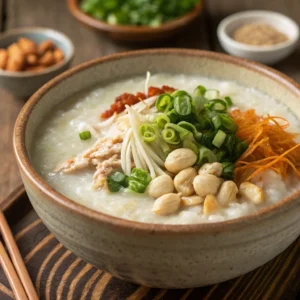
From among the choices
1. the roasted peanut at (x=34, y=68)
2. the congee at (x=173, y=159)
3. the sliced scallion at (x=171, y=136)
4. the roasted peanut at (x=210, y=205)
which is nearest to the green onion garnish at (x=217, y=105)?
the congee at (x=173, y=159)

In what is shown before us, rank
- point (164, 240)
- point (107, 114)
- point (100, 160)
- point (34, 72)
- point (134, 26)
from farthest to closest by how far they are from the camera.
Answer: point (134, 26) → point (34, 72) → point (107, 114) → point (100, 160) → point (164, 240)

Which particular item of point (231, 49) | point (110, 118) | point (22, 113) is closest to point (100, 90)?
point (110, 118)

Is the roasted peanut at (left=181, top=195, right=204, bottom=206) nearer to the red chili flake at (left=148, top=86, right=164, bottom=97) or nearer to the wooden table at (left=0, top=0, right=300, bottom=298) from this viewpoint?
the red chili flake at (left=148, top=86, right=164, bottom=97)

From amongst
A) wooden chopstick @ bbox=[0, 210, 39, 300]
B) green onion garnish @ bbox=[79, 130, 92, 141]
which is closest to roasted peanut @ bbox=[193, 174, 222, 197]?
green onion garnish @ bbox=[79, 130, 92, 141]

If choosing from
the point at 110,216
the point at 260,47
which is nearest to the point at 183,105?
the point at 110,216

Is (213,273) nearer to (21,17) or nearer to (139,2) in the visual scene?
(139,2)

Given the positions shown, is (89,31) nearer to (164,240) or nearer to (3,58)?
(3,58)
